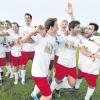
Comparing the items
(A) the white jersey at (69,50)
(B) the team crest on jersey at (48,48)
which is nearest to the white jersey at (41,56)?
(B) the team crest on jersey at (48,48)

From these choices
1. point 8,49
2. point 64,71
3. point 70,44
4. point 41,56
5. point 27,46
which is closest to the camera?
point 41,56

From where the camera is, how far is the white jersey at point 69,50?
1159cm

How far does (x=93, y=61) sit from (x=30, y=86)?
3145 millimetres

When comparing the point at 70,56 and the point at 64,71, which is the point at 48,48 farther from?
the point at 64,71

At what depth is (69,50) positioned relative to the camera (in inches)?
461

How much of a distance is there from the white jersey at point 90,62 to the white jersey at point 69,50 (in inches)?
11.4

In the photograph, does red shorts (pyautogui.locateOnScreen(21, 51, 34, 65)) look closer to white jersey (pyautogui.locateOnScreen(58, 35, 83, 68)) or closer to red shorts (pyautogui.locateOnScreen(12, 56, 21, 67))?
red shorts (pyautogui.locateOnScreen(12, 56, 21, 67))

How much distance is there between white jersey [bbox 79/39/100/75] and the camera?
A: 1166cm

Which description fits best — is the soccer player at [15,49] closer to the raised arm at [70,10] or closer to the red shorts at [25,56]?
the red shorts at [25,56]

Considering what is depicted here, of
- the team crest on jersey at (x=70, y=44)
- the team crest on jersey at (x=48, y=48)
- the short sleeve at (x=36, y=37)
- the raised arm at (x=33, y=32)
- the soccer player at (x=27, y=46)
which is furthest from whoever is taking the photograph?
the soccer player at (x=27, y=46)

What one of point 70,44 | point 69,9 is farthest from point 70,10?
point 70,44

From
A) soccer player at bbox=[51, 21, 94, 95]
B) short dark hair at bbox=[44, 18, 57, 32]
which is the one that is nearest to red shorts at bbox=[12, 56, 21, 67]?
soccer player at bbox=[51, 21, 94, 95]

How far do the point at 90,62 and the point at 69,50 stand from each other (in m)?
0.82

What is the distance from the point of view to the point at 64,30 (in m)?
12.1
